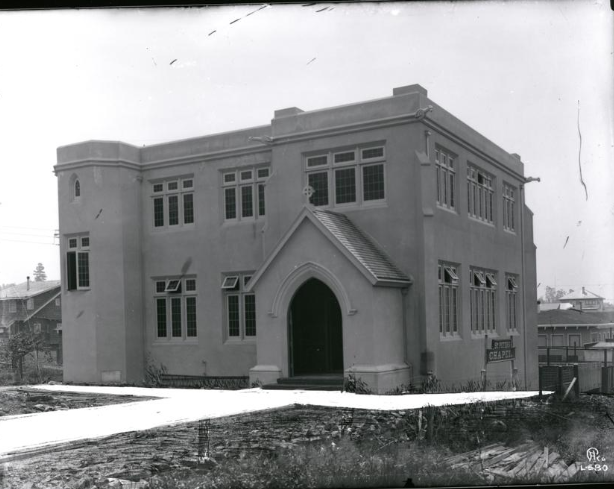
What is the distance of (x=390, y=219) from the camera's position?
17406 millimetres

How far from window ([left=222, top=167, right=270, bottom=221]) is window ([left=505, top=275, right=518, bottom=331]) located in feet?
18.9

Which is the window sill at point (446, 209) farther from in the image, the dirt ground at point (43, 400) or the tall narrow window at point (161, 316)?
the dirt ground at point (43, 400)

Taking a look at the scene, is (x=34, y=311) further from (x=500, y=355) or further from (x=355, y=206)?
(x=500, y=355)

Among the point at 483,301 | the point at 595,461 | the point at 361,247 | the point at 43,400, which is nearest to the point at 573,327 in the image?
the point at 483,301

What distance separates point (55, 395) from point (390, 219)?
26.5 feet

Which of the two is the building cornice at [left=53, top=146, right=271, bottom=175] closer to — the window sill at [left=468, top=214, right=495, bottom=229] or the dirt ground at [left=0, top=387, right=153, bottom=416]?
the dirt ground at [left=0, top=387, right=153, bottom=416]

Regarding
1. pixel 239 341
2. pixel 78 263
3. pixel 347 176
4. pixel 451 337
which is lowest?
pixel 239 341

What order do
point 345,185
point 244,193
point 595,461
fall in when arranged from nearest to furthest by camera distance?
point 595,461, point 244,193, point 345,185

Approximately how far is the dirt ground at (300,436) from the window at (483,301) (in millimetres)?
2576

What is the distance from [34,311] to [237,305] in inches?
179

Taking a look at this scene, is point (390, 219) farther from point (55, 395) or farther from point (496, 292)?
point (55, 395)

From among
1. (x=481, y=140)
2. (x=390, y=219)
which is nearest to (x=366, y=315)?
(x=390, y=219)

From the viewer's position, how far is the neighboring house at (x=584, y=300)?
12586 millimetres

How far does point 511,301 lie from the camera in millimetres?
15305
